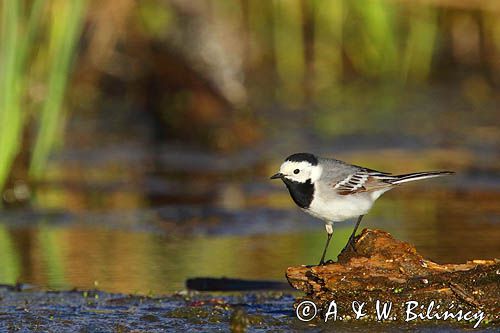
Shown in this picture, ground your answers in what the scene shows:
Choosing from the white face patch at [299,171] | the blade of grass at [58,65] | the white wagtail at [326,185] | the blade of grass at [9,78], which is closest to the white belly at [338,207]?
the white wagtail at [326,185]

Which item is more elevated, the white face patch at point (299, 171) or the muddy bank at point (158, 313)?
the white face patch at point (299, 171)

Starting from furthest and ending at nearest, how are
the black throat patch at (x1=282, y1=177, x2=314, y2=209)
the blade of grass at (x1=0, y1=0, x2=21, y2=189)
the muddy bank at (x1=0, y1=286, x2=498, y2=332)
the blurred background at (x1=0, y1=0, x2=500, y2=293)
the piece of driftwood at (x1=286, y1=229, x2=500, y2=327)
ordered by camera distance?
the blade of grass at (x1=0, y1=0, x2=21, y2=189)
the blurred background at (x1=0, y1=0, x2=500, y2=293)
the black throat patch at (x1=282, y1=177, x2=314, y2=209)
the muddy bank at (x1=0, y1=286, x2=498, y2=332)
the piece of driftwood at (x1=286, y1=229, x2=500, y2=327)

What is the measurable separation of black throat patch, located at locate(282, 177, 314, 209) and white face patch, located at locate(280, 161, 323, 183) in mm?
22

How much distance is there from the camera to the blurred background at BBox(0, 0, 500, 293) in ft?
30.0

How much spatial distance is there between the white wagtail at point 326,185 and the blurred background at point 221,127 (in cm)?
111

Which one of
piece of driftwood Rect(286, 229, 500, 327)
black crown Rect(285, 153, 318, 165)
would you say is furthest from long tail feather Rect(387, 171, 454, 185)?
piece of driftwood Rect(286, 229, 500, 327)

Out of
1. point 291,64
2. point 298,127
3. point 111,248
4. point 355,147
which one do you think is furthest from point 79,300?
point 291,64

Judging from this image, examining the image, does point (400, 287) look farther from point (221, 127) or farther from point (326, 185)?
point (221, 127)

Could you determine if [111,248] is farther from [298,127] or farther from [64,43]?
[298,127]

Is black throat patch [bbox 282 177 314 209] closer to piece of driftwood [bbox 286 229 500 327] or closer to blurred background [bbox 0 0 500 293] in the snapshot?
piece of driftwood [bbox 286 229 500 327]

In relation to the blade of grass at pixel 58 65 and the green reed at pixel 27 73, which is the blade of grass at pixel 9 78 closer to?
the green reed at pixel 27 73

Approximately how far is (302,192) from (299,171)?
0.42 ft

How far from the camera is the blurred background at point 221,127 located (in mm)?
9133

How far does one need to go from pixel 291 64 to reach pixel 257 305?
10.7 meters
